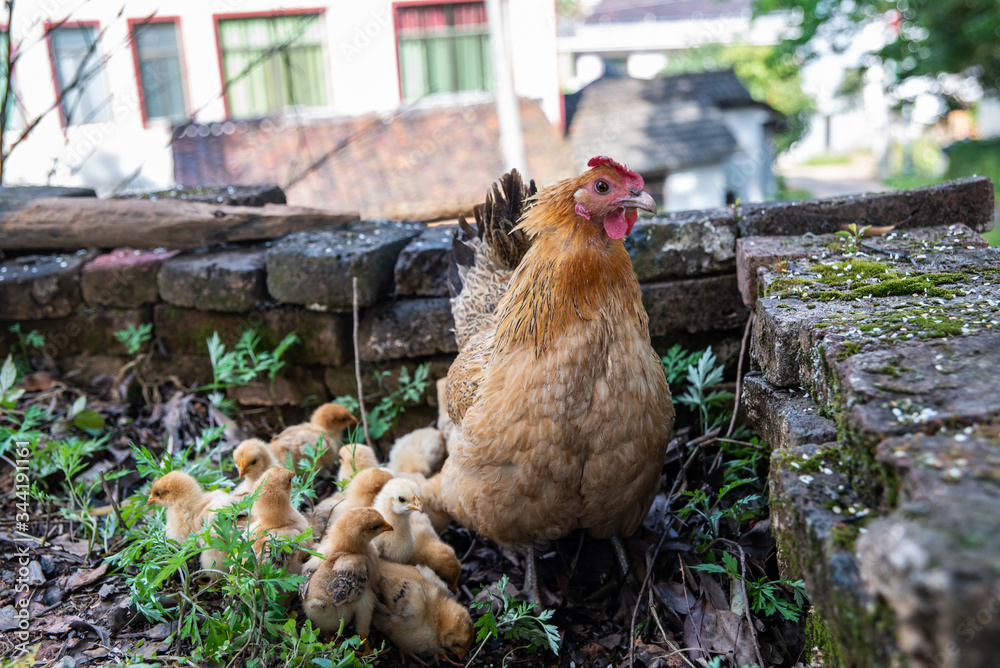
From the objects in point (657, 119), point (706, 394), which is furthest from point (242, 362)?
point (657, 119)

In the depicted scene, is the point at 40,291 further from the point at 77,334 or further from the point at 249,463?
the point at 249,463

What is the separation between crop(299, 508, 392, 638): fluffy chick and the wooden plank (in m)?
2.01

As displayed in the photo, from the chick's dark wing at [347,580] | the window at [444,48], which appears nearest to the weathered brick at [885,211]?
the chick's dark wing at [347,580]

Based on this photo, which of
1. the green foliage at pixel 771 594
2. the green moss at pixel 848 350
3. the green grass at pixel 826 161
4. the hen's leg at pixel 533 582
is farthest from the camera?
the green grass at pixel 826 161

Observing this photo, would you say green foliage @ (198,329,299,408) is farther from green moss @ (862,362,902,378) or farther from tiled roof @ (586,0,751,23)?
tiled roof @ (586,0,751,23)

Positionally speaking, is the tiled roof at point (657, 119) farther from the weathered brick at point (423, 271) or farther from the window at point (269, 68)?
the weathered brick at point (423, 271)

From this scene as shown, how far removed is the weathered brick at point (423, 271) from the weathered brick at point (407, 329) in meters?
0.05

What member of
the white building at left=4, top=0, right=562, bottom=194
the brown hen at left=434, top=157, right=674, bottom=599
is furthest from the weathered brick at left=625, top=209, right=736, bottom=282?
the white building at left=4, top=0, right=562, bottom=194

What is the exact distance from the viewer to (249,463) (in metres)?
2.95

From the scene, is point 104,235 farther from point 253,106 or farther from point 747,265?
point 253,106

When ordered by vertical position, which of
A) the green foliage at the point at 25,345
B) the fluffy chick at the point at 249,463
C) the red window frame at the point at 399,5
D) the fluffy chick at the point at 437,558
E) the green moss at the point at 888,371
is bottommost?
the fluffy chick at the point at 437,558

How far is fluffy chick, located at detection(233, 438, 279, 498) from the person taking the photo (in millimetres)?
2922

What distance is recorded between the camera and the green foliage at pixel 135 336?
12.2 ft

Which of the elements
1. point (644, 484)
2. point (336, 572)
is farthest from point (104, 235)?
point (644, 484)
